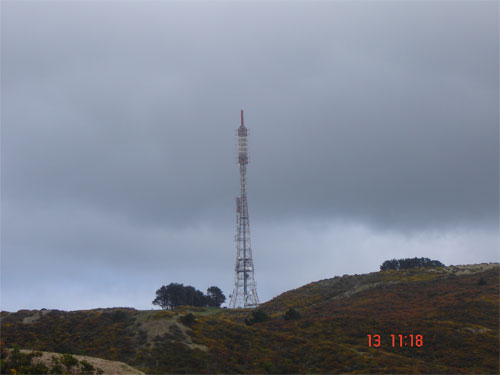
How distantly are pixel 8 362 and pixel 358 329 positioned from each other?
103ft

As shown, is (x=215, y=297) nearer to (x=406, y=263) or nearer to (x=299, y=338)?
(x=406, y=263)

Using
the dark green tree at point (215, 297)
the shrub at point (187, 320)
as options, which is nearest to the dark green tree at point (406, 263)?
the dark green tree at point (215, 297)

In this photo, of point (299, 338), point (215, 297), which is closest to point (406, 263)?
point (215, 297)

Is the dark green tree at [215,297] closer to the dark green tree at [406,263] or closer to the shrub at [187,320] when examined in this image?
the dark green tree at [406,263]

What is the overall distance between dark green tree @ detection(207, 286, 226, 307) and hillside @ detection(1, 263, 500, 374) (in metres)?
37.2

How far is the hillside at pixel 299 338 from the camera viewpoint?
119 ft

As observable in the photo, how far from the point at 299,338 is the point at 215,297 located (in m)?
55.2

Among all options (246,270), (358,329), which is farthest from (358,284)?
(358,329)

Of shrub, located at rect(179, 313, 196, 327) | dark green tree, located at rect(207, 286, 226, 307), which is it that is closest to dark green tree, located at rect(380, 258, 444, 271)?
dark green tree, located at rect(207, 286, 226, 307)

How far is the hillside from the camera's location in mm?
36344

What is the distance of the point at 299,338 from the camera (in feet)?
143

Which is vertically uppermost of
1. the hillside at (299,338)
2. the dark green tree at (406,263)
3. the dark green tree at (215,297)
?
the dark green tree at (406,263)

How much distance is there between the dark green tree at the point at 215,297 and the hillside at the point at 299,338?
122 ft

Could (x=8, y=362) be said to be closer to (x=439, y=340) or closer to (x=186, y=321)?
(x=186, y=321)
